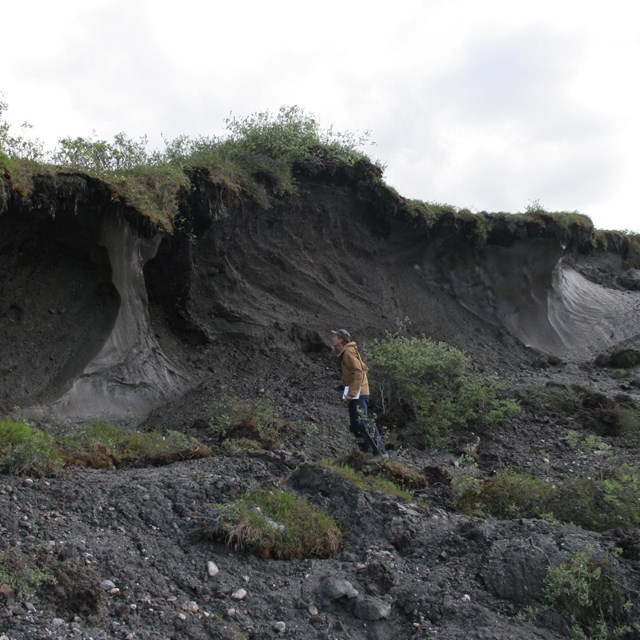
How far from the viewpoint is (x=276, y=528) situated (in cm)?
595

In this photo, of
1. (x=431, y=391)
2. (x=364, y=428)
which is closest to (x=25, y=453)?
(x=364, y=428)

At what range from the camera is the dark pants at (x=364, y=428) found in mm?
9125

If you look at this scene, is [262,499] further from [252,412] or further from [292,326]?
[292,326]

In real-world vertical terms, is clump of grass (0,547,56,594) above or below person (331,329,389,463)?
below

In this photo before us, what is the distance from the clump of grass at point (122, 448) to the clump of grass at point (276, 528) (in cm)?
195

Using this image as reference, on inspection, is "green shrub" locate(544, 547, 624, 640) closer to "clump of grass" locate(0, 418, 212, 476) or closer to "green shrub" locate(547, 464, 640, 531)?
"green shrub" locate(547, 464, 640, 531)

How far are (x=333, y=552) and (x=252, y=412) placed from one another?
5161 mm

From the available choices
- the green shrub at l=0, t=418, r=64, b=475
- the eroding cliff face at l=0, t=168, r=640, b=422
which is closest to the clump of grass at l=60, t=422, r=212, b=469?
the green shrub at l=0, t=418, r=64, b=475

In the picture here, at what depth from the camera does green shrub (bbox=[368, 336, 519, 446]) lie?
11.7 m

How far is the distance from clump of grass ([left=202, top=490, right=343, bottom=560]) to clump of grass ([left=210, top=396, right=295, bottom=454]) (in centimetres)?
272

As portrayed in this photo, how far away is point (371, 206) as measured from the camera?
674 inches

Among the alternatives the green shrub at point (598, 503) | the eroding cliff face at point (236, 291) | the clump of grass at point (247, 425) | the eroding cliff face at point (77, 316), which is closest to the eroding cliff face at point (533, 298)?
the eroding cliff face at point (236, 291)

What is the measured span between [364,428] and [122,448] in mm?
2721

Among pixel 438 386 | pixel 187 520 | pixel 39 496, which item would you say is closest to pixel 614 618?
pixel 187 520
